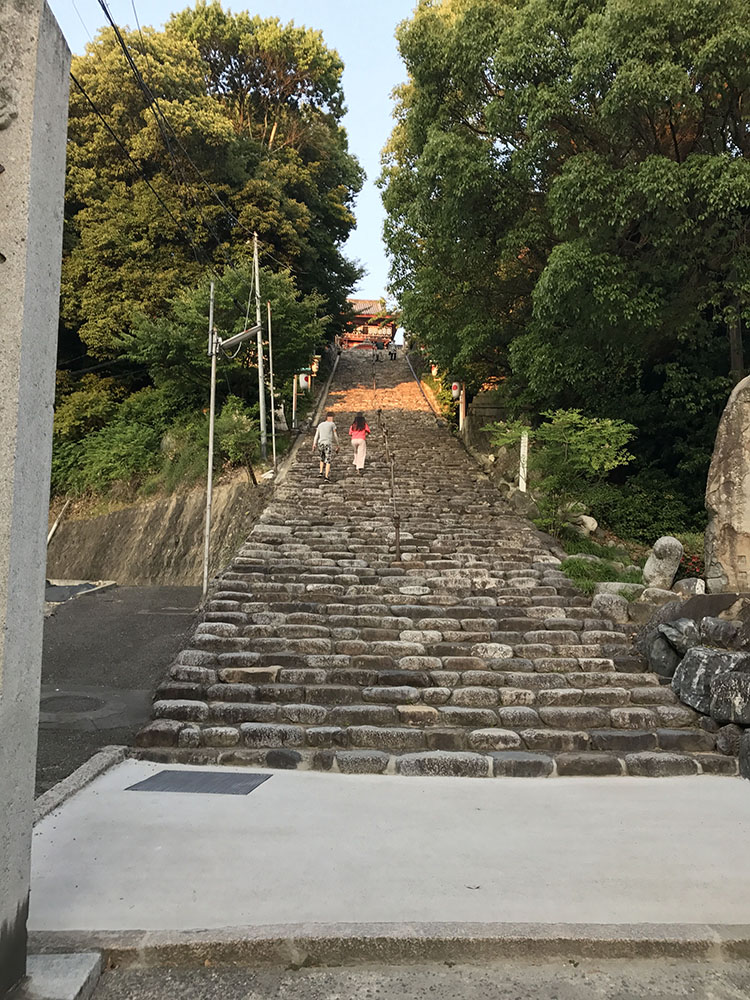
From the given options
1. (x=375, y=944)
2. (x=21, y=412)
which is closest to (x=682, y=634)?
(x=375, y=944)

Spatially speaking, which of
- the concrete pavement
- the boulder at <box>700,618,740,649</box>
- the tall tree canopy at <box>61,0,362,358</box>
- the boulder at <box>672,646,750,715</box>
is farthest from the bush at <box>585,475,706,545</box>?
the tall tree canopy at <box>61,0,362,358</box>

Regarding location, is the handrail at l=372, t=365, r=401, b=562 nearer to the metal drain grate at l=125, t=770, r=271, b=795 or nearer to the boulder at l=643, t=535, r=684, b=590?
the boulder at l=643, t=535, r=684, b=590

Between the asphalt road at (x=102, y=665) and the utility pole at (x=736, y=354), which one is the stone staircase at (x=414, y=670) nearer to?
the asphalt road at (x=102, y=665)

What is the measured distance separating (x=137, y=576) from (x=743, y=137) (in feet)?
49.4

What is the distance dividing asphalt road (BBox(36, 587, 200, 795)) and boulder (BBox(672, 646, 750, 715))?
5634mm

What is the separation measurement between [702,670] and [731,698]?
0.47m

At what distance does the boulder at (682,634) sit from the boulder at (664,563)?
1.78 metres

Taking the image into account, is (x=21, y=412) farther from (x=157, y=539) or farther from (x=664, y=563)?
(x=157, y=539)

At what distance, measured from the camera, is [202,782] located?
525 centimetres

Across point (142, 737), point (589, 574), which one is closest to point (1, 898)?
point (142, 737)

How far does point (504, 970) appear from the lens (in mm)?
2977

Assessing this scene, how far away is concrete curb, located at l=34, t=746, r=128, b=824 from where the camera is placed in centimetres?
453

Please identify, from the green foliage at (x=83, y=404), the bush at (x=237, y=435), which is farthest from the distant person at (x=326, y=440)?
the green foliage at (x=83, y=404)

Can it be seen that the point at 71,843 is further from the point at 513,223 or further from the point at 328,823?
the point at 513,223
